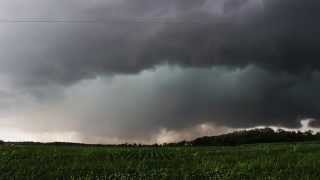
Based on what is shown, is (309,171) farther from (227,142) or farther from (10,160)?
(227,142)

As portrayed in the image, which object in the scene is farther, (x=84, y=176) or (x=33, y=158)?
(x=33, y=158)

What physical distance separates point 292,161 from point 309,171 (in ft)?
8.91

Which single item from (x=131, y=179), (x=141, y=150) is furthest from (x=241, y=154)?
(x=131, y=179)

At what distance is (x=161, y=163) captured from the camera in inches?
1277

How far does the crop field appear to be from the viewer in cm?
2942

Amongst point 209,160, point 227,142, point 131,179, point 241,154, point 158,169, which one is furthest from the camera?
point 227,142

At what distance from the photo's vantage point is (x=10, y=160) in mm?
34250

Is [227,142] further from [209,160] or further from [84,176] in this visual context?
[84,176]

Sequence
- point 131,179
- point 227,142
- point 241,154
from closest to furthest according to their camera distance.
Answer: point 131,179 → point 241,154 → point 227,142

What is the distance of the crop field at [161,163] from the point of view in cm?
2942

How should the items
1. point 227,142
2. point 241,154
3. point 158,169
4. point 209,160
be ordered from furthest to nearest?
point 227,142, point 241,154, point 209,160, point 158,169

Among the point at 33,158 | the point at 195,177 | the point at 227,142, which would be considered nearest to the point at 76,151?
the point at 33,158

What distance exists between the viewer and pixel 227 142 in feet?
174

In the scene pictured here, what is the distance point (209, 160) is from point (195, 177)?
415 cm
